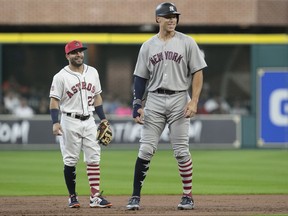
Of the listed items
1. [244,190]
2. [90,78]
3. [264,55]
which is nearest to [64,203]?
[90,78]

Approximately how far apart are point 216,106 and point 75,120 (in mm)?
15731

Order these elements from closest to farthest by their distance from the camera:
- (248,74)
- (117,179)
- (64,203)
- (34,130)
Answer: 1. (64,203)
2. (117,179)
3. (34,130)
4. (248,74)

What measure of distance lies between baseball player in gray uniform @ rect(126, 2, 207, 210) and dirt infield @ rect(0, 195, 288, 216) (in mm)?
311

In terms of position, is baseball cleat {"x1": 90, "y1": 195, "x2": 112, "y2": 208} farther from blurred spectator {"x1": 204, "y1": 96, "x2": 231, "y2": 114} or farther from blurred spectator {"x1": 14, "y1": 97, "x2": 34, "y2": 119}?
blurred spectator {"x1": 204, "y1": 96, "x2": 231, "y2": 114}

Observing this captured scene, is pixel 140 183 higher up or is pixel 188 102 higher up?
pixel 188 102

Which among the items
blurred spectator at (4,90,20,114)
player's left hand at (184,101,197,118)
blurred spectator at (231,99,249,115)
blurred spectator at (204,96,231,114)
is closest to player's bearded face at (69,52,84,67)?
player's left hand at (184,101,197,118)

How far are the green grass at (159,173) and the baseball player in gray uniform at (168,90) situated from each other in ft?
8.77

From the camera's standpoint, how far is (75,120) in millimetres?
10023

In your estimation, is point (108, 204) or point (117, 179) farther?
point (117, 179)

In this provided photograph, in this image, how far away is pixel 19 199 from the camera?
1122 cm

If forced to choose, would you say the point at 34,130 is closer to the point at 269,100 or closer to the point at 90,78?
the point at 269,100

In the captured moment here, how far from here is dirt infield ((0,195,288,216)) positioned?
30.5 ft

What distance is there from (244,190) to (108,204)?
3239 millimetres

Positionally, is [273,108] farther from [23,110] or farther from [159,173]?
[159,173]
